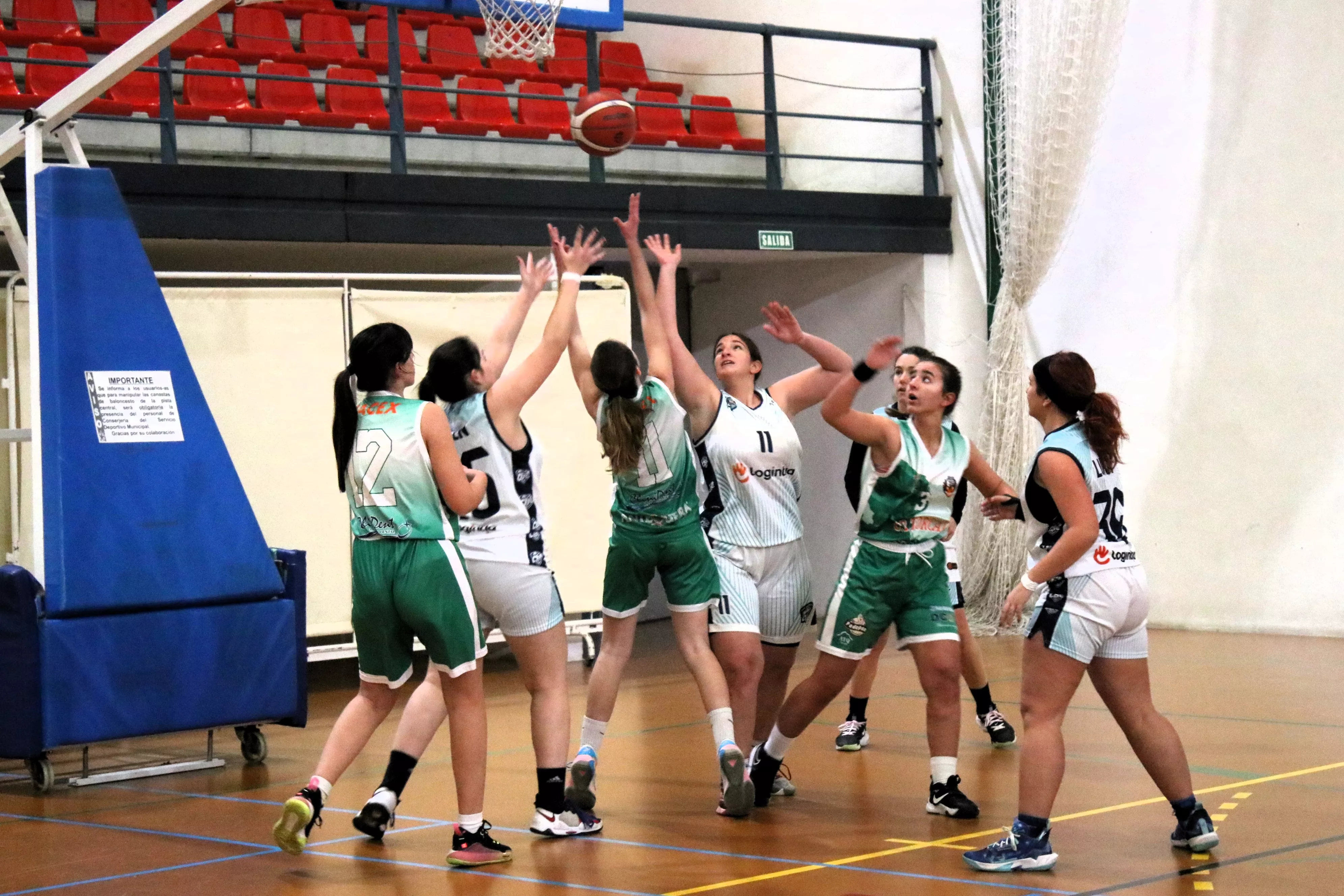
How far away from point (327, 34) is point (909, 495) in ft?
28.3

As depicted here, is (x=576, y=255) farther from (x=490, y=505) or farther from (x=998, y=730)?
(x=998, y=730)

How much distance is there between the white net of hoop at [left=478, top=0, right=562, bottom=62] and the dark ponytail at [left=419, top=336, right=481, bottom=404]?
286cm

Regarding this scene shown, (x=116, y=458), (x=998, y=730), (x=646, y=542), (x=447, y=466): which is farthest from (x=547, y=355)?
(x=998, y=730)

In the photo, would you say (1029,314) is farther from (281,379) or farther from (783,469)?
(783,469)

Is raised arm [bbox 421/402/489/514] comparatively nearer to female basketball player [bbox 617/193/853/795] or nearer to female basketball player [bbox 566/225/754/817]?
female basketball player [bbox 566/225/754/817]

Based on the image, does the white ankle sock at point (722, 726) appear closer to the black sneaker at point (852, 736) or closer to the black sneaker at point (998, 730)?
the black sneaker at point (852, 736)

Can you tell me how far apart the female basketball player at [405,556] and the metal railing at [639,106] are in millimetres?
4611

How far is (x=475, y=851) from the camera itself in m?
4.48

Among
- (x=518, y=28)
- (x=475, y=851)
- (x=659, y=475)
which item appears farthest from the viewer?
(x=518, y=28)

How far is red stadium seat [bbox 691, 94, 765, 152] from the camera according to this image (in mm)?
12469

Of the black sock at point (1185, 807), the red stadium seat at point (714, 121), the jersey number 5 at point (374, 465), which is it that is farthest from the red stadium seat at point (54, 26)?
the black sock at point (1185, 807)

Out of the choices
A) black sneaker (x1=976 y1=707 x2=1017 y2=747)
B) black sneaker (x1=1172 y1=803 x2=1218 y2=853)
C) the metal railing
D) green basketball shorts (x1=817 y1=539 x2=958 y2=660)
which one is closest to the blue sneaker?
black sneaker (x1=1172 y1=803 x2=1218 y2=853)

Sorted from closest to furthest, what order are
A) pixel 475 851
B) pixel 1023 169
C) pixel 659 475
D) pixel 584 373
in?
pixel 475 851 < pixel 659 475 < pixel 584 373 < pixel 1023 169

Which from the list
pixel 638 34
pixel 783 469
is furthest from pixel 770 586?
pixel 638 34
